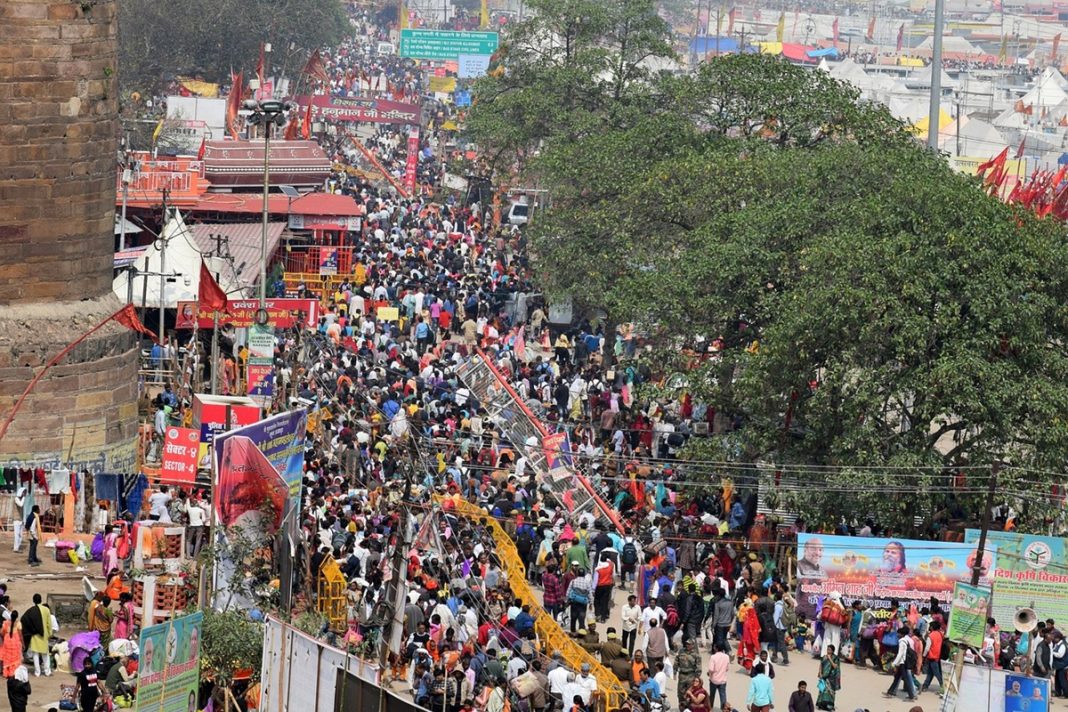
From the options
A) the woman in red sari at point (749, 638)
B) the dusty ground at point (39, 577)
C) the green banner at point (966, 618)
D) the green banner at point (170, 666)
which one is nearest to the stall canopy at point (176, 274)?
the dusty ground at point (39, 577)

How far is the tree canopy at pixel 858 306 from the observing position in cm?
2859

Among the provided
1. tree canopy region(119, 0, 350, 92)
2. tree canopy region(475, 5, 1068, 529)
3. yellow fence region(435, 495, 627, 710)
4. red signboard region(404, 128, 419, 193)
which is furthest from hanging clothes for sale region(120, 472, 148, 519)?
tree canopy region(119, 0, 350, 92)

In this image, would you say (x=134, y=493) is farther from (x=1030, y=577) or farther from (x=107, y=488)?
(x=1030, y=577)

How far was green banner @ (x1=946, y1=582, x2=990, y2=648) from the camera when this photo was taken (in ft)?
78.3

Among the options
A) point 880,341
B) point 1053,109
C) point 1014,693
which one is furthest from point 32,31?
Result: point 1053,109

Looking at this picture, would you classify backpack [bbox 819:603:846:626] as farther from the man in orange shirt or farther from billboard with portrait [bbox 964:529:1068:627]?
billboard with portrait [bbox 964:529:1068:627]

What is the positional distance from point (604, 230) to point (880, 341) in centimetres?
1287

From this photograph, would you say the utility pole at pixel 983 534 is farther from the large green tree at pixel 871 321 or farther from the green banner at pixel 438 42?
the green banner at pixel 438 42

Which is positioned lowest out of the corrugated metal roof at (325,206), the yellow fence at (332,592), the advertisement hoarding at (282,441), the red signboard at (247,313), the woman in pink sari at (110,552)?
the yellow fence at (332,592)

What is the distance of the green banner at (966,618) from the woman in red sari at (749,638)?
2.05 metres

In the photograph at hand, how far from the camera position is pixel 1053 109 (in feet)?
360

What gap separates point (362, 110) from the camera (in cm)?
7119

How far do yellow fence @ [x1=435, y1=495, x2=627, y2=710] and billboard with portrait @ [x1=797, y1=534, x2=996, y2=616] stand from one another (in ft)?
10.6

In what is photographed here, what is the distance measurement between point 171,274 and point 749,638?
558 inches
